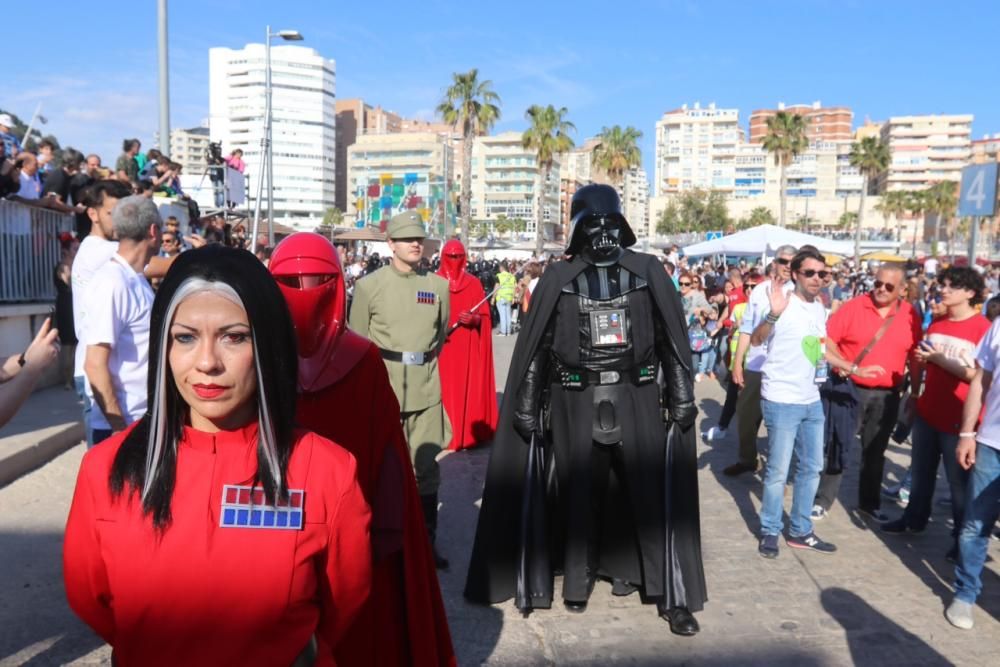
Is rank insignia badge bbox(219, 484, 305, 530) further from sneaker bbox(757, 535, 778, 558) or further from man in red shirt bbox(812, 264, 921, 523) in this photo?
man in red shirt bbox(812, 264, 921, 523)

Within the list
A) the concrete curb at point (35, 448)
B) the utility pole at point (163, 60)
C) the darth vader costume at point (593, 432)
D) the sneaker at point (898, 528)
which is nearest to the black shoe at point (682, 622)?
the darth vader costume at point (593, 432)

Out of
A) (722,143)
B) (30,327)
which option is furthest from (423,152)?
(30,327)

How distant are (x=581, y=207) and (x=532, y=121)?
5202 centimetres

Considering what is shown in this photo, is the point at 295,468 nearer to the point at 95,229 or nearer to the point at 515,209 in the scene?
the point at 95,229

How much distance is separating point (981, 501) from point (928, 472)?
1226 mm

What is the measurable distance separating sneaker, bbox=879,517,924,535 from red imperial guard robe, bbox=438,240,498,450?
3882mm

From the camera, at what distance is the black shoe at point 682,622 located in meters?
4.04

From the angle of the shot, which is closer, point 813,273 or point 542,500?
point 542,500

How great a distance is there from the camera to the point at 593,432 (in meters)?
4.27

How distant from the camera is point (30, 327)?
9.80 meters

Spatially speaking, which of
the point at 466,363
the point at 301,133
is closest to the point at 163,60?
the point at 466,363

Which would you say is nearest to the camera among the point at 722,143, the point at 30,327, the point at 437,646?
the point at 437,646

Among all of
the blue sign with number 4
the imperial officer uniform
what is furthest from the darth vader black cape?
the blue sign with number 4

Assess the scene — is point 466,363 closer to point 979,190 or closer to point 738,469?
point 738,469
